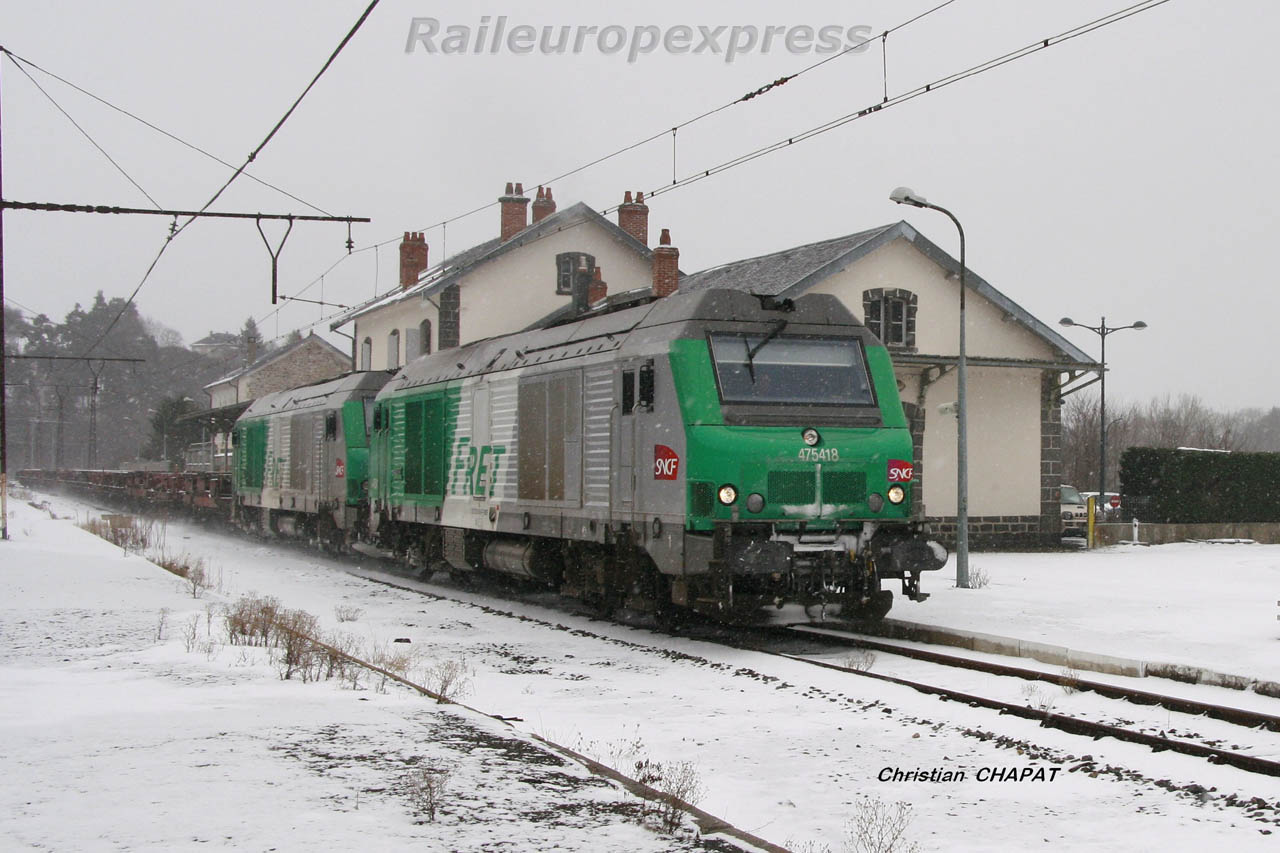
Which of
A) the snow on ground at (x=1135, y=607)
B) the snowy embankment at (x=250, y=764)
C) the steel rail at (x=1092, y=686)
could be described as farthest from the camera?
the snow on ground at (x=1135, y=607)

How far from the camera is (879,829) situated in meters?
5.88

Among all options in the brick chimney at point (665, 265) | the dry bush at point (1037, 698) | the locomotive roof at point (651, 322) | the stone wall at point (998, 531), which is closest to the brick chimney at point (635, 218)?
the brick chimney at point (665, 265)

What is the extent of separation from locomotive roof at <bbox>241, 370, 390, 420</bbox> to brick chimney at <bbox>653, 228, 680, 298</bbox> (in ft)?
31.0

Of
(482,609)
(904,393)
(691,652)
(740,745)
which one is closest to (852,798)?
(740,745)

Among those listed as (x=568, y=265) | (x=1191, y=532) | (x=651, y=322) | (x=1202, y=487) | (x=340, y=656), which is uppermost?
(x=568, y=265)

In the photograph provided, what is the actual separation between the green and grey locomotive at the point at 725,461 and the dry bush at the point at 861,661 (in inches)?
28.9

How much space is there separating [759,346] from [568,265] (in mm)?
24586

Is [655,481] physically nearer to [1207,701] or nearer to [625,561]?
[625,561]

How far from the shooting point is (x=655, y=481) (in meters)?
12.7

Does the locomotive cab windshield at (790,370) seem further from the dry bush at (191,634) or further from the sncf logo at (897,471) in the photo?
the dry bush at (191,634)

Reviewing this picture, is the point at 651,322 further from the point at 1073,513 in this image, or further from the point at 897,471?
the point at 1073,513

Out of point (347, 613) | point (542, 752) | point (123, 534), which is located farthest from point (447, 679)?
point (123, 534)

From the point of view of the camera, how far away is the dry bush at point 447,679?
31.4 ft

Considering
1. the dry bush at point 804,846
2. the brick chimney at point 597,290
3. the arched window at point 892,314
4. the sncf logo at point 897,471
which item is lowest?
the dry bush at point 804,846
